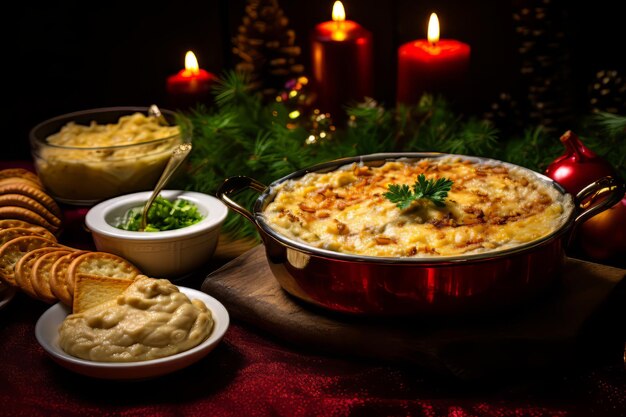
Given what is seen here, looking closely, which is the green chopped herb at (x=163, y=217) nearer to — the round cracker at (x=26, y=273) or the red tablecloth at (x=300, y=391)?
the round cracker at (x=26, y=273)

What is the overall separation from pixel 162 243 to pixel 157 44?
6.57ft

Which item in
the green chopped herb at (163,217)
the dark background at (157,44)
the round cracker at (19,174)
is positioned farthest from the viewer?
the dark background at (157,44)

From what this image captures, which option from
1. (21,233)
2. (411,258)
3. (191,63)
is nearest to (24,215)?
(21,233)

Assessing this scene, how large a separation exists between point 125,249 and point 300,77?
64.1 inches

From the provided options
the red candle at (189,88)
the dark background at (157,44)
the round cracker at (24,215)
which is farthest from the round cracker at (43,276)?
the dark background at (157,44)

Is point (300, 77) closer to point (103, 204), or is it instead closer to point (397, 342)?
point (103, 204)

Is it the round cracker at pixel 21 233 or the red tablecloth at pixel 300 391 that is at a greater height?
the round cracker at pixel 21 233

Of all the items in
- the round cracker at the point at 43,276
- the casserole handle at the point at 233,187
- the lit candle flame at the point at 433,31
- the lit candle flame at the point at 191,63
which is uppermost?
the lit candle flame at the point at 433,31

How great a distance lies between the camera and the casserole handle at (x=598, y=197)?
226cm

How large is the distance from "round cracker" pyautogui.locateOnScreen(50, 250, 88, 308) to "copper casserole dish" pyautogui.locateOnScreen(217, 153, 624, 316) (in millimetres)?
618

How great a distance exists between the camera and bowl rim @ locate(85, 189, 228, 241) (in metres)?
2.64

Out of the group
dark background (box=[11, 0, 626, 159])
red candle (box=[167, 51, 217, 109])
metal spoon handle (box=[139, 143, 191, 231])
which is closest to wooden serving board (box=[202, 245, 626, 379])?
metal spoon handle (box=[139, 143, 191, 231])

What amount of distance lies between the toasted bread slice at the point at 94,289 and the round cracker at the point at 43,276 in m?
0.16

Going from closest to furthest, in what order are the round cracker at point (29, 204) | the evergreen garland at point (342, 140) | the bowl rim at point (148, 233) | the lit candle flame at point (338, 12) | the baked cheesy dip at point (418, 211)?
the baked cheesy dip at point (418, 211), the bowl rim at point (148, 233), the round cracker at point (29, 204), the evergreen garland at point (342, 140), the lit candle flame at point (338, 12)
